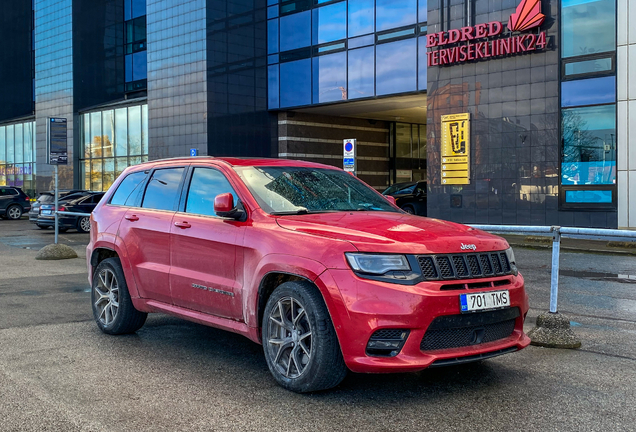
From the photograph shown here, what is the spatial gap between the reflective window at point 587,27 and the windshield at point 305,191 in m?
17.4

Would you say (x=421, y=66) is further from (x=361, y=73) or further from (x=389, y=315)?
(x=389, y=315)

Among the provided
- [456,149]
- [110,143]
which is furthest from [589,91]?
[110,143]

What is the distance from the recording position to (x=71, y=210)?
24125 mm

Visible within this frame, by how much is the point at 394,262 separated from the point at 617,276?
8.65 metres

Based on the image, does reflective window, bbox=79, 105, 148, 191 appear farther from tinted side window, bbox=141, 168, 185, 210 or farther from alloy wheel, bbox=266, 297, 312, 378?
alloy wheel, bbox=266, 297, 312, 378

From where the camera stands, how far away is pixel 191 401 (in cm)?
453

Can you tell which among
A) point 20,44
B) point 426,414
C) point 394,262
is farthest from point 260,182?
point 20,44

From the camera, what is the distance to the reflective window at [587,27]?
20656 mm

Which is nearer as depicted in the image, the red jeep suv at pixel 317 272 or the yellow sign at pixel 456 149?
the red jeep suv at pixel 317 272

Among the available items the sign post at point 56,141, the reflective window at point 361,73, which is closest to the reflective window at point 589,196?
the reflective window at point 361,73

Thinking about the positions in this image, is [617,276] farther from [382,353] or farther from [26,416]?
[26,416]

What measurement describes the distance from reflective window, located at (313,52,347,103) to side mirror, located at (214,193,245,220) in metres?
25.8

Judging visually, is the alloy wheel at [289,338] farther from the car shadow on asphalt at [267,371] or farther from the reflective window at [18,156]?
the reflective window at [18,156]

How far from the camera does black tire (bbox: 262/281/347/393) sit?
447 centimetres
